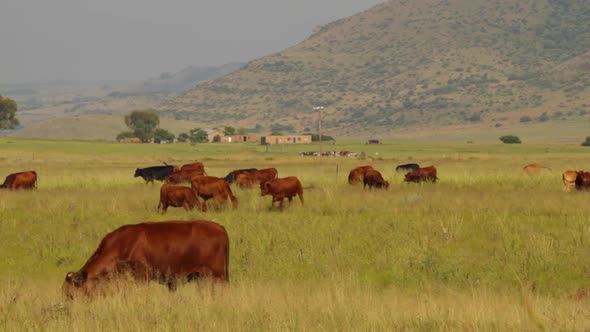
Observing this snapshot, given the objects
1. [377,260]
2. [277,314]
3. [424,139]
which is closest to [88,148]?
[377,260]

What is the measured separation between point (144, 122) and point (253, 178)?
14655 centimetres

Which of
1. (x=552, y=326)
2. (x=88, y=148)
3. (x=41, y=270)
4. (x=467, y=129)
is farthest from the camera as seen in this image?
(x=467, y=129)

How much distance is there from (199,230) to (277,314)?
95.1 inches

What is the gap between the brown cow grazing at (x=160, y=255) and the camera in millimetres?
10477

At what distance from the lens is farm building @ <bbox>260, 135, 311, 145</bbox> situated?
150 meters

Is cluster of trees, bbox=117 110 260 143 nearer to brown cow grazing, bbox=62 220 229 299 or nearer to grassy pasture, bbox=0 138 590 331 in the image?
grassy pasture, bbox=0 138 590 331

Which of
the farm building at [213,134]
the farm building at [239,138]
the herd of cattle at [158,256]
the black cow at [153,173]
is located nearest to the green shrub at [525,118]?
the farm building at [239,138]

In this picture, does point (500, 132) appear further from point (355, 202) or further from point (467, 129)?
point (355, 202)

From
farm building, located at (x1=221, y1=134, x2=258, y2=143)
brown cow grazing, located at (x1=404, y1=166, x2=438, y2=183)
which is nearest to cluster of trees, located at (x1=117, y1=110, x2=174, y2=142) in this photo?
farm building, located at (x1=221, y1=134, x2=258, y2=143)

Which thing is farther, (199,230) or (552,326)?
(199,230)

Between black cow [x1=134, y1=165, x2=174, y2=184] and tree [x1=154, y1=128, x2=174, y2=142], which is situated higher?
black cow [x1=134, y1=165, x2=174, y2=184]

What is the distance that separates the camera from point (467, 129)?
194500mm

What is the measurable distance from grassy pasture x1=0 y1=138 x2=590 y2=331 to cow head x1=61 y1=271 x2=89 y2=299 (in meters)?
0.31

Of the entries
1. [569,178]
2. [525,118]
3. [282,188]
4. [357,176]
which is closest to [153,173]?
[357,176]
